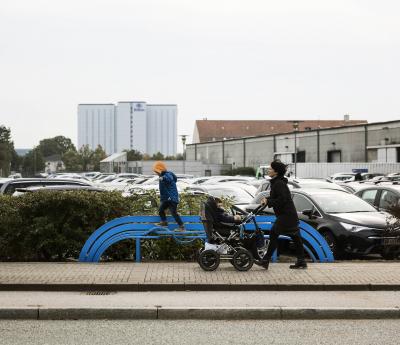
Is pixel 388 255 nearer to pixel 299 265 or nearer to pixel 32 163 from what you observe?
pixel 299 265

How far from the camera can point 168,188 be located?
12.4m

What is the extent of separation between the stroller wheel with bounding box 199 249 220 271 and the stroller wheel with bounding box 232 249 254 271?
0.28 metres

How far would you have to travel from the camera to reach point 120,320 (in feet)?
27.4

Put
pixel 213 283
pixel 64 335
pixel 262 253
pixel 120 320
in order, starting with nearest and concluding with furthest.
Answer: pixel 64 335 < pixel 120 320 < pixel 213 283 < pixel 262 253

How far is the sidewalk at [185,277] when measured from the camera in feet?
32.3

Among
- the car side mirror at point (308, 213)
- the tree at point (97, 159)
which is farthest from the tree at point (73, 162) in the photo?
the car side mirror at point (308, 213)

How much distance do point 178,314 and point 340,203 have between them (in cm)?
768

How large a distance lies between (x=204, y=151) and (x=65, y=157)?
55608 millimetres

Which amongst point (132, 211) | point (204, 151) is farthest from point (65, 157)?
point (132, 211)

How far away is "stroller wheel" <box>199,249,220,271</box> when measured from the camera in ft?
36.2

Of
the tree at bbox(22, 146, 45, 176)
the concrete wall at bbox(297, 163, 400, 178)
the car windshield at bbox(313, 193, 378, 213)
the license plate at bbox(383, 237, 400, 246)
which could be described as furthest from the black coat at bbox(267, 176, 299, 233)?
the tree at bbox(22, 146, 45, 176)

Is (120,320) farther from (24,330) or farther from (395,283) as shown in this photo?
(395,283)

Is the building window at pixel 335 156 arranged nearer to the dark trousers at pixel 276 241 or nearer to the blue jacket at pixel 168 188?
the blue jacket at pixel 168 188

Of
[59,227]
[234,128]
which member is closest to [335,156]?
[59,227]
